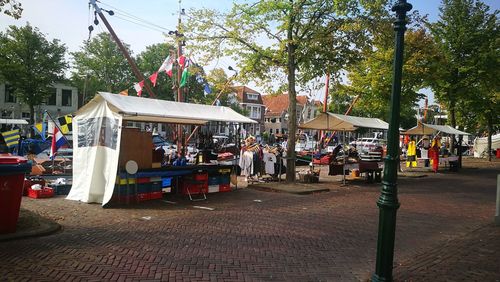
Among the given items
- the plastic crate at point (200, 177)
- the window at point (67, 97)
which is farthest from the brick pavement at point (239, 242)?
the window at point (67, 97)

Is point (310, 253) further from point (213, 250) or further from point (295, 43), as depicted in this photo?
point (295, 43)

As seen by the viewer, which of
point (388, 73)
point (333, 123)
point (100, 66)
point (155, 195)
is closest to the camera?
point (155, 195)

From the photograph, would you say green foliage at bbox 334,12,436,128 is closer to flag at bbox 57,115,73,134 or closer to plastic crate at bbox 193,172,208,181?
plastic crate at bbox 193,172,208,181

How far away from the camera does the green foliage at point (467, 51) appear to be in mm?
22173

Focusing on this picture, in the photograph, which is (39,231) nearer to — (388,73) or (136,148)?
(136,148)

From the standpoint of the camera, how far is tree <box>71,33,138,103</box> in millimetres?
44375

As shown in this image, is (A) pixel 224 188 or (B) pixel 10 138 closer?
(A) pixel 224 188

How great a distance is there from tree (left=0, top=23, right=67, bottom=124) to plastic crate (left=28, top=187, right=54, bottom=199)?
29.3 metres

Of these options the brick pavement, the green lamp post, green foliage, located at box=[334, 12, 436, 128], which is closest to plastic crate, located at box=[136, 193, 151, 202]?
the brick pavement

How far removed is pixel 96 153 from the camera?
9.52m

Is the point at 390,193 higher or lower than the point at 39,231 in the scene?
higher

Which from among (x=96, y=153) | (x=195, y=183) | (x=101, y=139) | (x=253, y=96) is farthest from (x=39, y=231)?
(x=253, y=96)

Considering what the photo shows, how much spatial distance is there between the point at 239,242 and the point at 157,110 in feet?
16.5

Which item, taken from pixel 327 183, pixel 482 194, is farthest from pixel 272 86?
pixel 482 194
